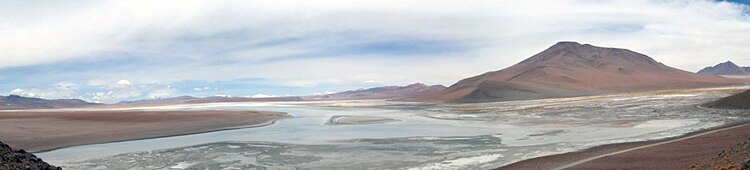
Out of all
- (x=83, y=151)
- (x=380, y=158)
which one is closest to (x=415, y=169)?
(x=380, y=158)

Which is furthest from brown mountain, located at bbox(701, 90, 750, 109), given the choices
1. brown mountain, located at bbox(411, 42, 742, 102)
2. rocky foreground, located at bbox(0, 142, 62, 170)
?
brown mountain, located at bbox(411, 42, 742, 102)

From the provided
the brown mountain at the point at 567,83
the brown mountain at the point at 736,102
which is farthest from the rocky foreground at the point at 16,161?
the brown mountain at the point at 567,83

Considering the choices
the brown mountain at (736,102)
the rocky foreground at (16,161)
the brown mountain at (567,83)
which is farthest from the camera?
the brown mountain at (567,83)

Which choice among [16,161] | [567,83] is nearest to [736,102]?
[16,161]

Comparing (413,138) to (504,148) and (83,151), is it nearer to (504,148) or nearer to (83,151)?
(504,148)

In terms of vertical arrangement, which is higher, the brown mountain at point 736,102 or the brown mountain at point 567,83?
the brown mountain at point 567,83

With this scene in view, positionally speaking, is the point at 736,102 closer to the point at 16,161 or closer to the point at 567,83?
the point at 16,161

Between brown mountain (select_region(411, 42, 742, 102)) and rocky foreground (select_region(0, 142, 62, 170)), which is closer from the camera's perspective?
rocky foreground (select_region(0, 142, 62, 170))

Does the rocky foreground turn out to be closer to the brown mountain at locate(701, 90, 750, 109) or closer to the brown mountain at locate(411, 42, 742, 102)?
the brown mountain at locate(701, 90, 750, 109)

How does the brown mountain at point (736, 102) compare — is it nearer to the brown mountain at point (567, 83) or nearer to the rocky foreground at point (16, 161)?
the rocky foreground at point (16, 161)

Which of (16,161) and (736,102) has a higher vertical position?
(736,102)
